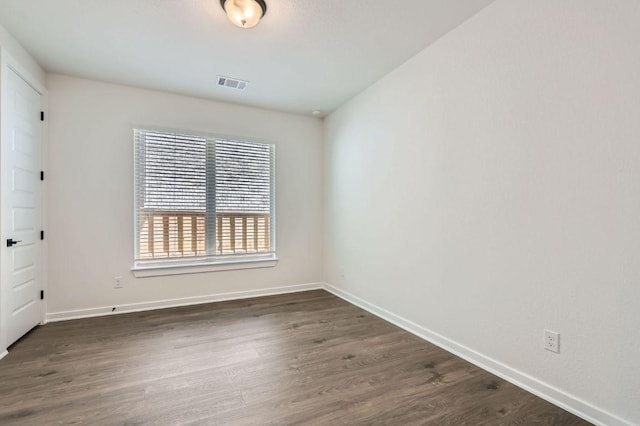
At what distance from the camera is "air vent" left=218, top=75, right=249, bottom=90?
11.3ft

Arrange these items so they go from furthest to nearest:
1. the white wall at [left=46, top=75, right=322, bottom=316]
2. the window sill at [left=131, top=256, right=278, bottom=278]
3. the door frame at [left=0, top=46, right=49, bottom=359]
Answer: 1. the window sill at [left=131, top=256, right=278, bottom=278]
2. the white wall at [left=46, top=75, right=322, bottom=316]
3. the door frame at [left=0, top=46, right=49, bottom=359]

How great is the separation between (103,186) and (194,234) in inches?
45.9

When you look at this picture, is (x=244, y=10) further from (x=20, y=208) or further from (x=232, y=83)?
(x=20, y=208)

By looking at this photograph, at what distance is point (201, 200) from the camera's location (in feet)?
13.3

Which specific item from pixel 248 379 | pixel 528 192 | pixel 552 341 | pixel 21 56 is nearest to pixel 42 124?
pixel 21 56

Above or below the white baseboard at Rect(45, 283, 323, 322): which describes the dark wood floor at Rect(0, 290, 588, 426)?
below

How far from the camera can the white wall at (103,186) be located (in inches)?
132

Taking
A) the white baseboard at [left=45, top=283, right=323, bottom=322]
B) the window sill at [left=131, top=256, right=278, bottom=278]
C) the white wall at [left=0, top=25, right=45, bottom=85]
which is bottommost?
the white baseboard at [left=45, top=283, right=323, bottom=322]

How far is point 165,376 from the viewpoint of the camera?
7.22 feet

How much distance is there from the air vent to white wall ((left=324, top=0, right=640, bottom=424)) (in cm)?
171

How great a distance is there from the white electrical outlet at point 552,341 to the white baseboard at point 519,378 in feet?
0.79

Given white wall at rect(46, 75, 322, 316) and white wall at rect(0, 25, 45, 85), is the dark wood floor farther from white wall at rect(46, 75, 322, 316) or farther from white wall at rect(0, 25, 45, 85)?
white wall at rect(0, 25, 45, 85)

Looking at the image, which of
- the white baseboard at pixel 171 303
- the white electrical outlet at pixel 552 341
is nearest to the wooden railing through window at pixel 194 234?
the white baseboard at pixel 171 303

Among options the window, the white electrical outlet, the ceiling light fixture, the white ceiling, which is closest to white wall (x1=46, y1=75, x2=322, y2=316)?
the window
